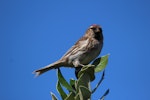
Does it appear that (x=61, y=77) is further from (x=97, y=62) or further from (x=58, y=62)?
(x=58, y=62)

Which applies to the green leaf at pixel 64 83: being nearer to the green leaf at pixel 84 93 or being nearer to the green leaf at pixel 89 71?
the green leaf at pixel 89 71

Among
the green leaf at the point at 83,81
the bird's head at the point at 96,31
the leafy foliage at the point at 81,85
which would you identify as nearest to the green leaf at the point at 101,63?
the leafy foliage at the point at 81,85

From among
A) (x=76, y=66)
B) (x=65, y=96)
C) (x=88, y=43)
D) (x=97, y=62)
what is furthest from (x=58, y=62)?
(x=65, y=96)

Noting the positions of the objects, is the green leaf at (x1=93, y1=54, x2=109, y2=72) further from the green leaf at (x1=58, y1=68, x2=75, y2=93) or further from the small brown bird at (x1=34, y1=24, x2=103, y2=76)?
the small brown bird at (x1=34, y1=24, x2=103, y2=76)

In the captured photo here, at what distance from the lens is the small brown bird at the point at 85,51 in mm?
5320

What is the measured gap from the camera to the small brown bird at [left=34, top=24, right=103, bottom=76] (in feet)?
17.5

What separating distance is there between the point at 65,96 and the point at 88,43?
2766mm

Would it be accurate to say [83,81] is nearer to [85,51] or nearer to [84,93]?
[84,93]

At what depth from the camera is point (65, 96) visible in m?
2.97

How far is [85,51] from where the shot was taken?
18.4ft

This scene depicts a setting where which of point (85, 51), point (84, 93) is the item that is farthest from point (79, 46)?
point (84, 93)

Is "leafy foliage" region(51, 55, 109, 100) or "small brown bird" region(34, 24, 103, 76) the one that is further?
"small brown bird" region(34, 24, 103, 76)

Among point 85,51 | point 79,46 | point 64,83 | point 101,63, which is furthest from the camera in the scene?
point 79,46

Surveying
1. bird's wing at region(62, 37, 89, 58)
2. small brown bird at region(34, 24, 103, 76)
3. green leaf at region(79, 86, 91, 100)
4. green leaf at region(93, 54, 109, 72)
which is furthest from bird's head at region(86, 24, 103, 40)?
green leaf at region(79, 86, 91, 100)
